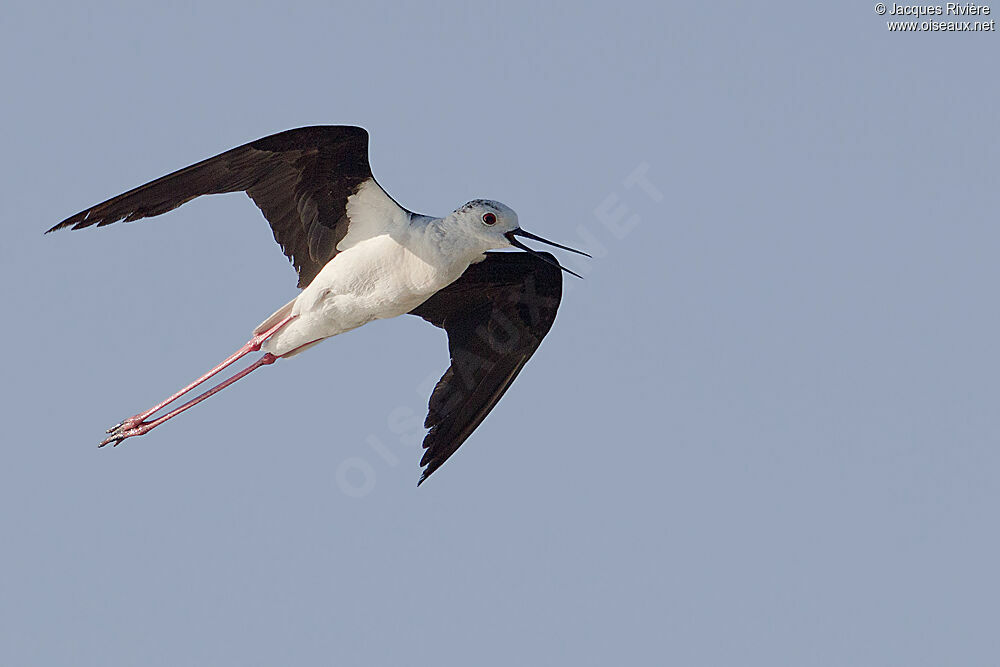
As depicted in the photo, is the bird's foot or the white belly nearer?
the white belly

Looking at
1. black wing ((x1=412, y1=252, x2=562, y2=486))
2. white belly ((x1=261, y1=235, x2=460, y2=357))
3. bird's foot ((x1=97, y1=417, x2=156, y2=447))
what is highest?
bird's foot ((x1=97, y1=417, x2=156, y2=447))

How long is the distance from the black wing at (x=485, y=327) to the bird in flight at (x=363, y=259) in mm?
11

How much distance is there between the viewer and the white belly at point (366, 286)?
14289mm

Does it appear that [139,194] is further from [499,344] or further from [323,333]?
[499,344]

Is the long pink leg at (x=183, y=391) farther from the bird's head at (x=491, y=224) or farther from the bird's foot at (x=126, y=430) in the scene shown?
the bird's head at (x=491, y=224)

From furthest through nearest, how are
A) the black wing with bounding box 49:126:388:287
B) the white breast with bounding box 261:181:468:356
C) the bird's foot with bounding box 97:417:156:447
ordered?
1. the bird's foot with bounding box 97:417:156:447
2. the white breast with bounding box 261:181:468:356
3. the black wing with bounding box 49:126:388:287

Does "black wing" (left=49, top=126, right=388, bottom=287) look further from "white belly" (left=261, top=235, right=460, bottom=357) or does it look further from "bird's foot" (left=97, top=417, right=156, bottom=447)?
"bird's foot" (left=97, top=417, right=156, bottom=447)

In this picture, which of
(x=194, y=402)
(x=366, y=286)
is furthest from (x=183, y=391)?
(x=366, y=286)

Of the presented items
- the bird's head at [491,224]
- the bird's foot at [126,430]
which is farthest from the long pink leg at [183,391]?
the bird's head at [491,224]

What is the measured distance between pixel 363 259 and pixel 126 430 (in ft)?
11.3

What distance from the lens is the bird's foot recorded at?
15781mm

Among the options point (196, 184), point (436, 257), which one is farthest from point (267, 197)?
point (436, 257)

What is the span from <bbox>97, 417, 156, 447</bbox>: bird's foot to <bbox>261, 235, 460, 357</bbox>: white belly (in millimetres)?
2136

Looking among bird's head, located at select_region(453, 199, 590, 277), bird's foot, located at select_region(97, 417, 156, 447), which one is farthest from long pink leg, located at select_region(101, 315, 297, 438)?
bird's head, located at select_region(453, 199, 590, 277)
